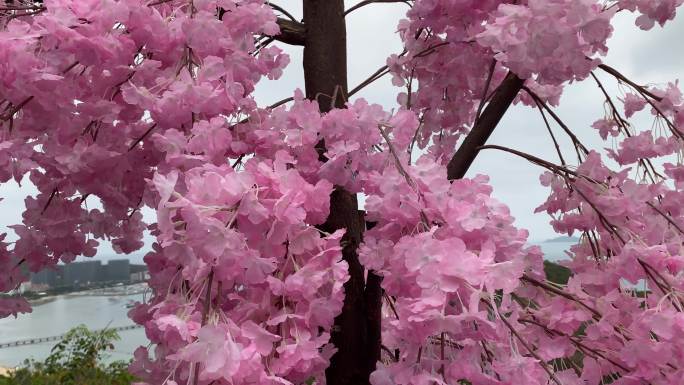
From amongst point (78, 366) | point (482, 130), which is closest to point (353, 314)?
point (482, 130)

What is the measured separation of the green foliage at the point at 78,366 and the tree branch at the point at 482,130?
213cm

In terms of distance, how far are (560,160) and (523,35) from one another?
1.77 ft

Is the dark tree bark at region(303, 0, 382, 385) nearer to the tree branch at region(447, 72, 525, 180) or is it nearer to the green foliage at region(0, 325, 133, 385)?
the tree branch at region(447, 72, 525, 180)

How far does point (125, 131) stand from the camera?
1003mm

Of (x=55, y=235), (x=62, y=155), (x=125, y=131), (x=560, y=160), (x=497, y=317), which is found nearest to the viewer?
(x=497, y=317)

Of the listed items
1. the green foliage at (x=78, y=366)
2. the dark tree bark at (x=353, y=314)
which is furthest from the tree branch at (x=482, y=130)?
the green foliage at (x=78, y=366)

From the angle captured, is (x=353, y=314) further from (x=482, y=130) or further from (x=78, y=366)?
(x=78, y=366)

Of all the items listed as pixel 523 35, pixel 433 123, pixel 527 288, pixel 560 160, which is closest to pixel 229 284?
pixel 523 35

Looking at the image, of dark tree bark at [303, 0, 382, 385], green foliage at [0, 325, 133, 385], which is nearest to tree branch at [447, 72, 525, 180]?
dark tree bark at [303, 0, 382, 385]

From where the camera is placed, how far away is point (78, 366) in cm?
306

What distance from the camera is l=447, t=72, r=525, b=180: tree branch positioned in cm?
116

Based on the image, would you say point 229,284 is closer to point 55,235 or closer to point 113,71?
point 113,71

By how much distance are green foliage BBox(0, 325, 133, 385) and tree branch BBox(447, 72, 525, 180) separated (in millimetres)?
2127

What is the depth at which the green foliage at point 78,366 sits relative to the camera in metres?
2.79
